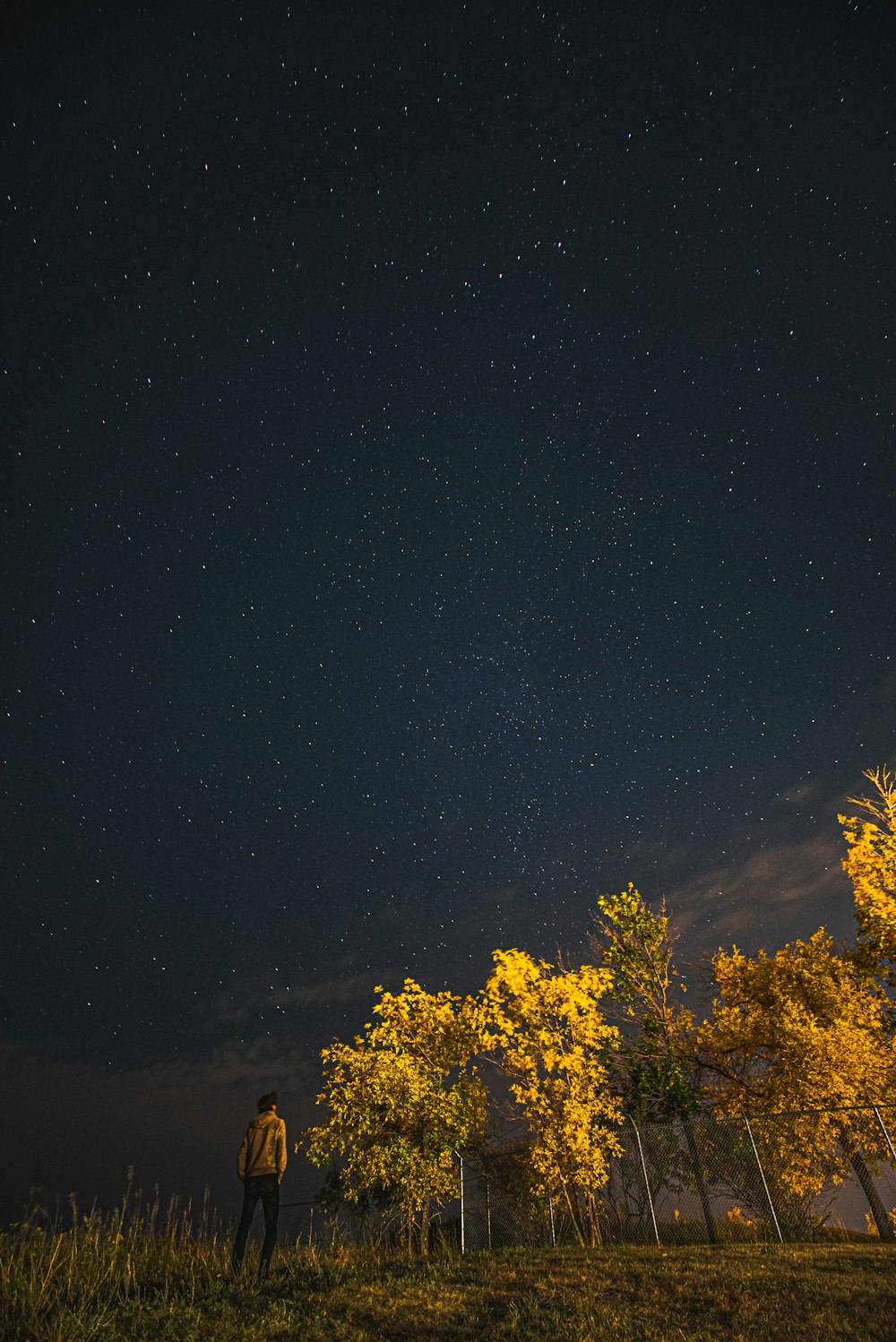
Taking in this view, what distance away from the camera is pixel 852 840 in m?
17.8

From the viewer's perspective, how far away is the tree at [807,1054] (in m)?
16.1

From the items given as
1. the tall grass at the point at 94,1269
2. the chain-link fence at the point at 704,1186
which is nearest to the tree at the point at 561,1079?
the chain-link fence at the point at 704,1186

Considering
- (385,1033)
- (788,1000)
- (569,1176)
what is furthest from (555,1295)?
(788,1000)

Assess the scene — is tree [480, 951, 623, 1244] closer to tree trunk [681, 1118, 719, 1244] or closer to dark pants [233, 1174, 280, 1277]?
tree trunk [681, 1118, 719, 1244]

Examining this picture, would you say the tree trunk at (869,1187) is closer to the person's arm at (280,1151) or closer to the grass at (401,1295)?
the grass at (401,1295)

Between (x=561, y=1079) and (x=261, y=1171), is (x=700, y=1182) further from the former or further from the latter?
(x=261, y=1171)

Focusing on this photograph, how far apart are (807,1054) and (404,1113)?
10069mm

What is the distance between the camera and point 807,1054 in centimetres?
1770

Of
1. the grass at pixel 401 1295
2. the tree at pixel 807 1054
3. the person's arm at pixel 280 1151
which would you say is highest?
the tree at pixel 807 1054

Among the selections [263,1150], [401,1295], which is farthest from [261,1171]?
[401,1295]

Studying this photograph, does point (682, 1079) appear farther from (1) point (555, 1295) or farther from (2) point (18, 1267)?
(2) point (18, 1267)

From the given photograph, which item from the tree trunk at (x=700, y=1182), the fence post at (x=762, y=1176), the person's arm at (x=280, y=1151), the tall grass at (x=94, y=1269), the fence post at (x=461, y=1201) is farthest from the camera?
the fence post at (x=461, y=1201)

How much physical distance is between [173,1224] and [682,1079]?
1684cm

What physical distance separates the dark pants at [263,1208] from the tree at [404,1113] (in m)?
7.00
